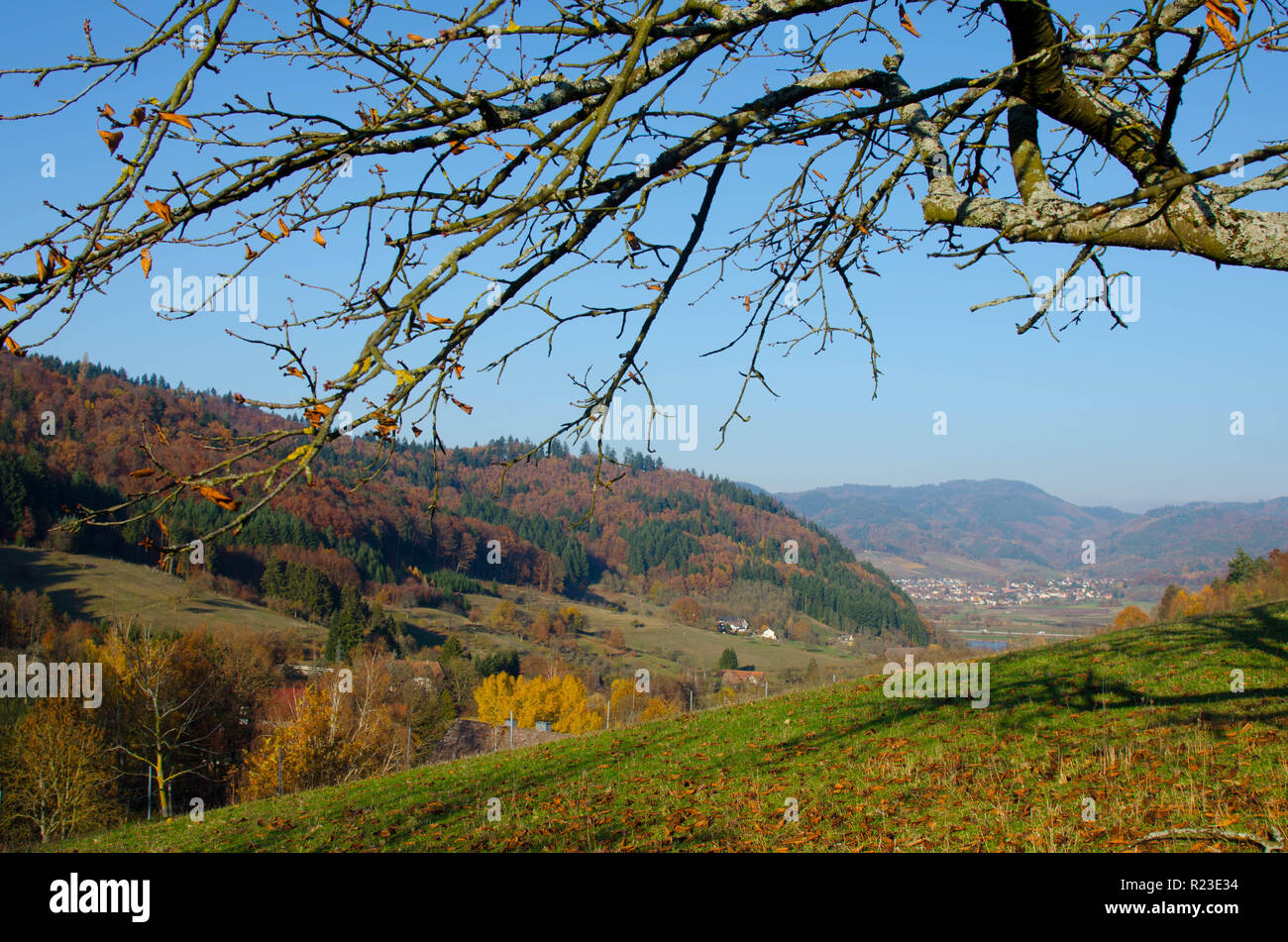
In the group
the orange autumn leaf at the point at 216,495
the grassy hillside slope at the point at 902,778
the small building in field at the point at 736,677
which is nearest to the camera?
the orange autumn leaf at the point at 216,495

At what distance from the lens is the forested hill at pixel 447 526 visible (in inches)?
3049

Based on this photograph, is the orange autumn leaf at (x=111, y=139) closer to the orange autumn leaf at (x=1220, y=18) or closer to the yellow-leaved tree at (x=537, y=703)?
the orange autumn leaf at (x=1220, y=18)

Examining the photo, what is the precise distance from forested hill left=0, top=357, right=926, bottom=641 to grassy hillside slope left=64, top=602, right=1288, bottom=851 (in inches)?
1654

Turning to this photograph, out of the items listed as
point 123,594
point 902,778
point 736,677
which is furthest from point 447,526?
point 902,778

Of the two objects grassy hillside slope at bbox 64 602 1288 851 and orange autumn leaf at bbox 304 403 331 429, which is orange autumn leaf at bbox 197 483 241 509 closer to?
orange autumn leaf at bbox 304 403 331 429

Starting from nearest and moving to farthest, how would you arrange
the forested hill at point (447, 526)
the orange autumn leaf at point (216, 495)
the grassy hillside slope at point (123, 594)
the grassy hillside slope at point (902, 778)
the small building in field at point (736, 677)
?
the orange autumn leaf at point (216, 495) → the grassy hillside slope at point (902, 778) → the grassy hillside slope at point (123, 594) → the small building in field at point (736, 677) → the forested hill at point (447, 526)

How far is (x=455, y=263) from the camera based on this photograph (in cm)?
260

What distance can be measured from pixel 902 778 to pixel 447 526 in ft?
354

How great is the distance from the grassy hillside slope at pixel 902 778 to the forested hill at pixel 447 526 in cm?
4201

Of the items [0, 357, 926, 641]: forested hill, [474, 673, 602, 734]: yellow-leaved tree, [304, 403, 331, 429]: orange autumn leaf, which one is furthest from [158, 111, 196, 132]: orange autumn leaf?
[474, 673, 602, 734]: yellow-leaved tree

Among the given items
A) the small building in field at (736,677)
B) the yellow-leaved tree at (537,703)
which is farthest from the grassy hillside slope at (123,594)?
the small building in field at (736,677)
